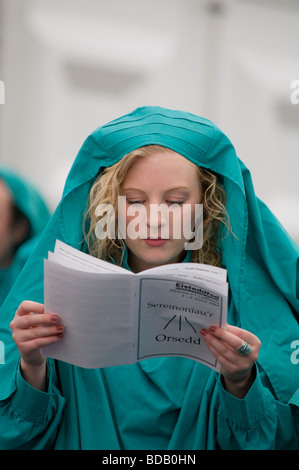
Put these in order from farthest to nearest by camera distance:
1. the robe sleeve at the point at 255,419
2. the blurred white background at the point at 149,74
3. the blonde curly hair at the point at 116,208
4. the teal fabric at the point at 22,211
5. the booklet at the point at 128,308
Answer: the blurred white background at the point at 149,74 → the teal fabric at the point at 22,211 → the blonde curly hair at the point at 116,208 → the robe sleeve at the point at 255,419 → the booklet at the point at 128,308

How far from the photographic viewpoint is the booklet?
1.08m

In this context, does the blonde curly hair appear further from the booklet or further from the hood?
the booklet

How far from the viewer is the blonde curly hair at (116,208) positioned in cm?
131

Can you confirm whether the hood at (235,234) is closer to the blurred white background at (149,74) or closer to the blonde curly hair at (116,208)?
the blonde curly hair at (116,208)

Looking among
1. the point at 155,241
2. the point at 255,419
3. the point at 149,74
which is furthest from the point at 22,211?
the point at 255,419

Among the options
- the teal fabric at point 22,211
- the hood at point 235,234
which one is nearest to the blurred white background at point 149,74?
the teal fabric at point 22,211

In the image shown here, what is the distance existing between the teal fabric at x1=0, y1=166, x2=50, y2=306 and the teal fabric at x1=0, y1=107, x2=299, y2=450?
2.88 ft

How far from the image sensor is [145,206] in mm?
1286

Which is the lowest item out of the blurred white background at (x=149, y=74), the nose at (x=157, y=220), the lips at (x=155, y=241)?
the lips at (x=155, y=241)

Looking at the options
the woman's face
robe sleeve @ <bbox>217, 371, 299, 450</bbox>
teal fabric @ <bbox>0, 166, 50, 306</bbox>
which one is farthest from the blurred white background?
robe sleeve @ <bbox>217, 371, 299, 450</bbox>

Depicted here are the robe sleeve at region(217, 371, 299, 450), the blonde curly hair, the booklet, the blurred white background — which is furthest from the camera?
the blurred white background

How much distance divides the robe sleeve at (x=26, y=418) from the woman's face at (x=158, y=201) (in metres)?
0.36

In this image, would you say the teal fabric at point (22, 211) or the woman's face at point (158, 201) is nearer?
the woman's face at point (158, 201)
